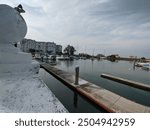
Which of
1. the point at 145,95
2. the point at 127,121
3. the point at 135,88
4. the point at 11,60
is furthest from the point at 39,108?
the point at 135,88

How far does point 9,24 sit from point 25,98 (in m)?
2.65

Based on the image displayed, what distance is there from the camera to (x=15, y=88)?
335cm

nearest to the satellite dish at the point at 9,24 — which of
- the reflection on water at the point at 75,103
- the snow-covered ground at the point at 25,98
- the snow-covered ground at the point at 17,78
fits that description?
the snow-covered ground at the point at 17,78

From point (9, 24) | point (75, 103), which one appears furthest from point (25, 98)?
point (75, 103)

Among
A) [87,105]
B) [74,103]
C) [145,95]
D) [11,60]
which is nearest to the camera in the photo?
[11,60]

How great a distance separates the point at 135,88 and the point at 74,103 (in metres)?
5.88

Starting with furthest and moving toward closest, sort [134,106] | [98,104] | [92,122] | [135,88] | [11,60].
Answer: [135,88] < [98,104] < [134,106] < [11,60] < [92,122]

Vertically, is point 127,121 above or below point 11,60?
below

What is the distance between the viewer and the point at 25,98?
3016 millimetres

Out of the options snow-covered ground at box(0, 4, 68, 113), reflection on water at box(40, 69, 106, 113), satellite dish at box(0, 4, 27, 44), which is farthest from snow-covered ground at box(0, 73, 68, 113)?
reflection on water at box(40, 69, 106, 113)

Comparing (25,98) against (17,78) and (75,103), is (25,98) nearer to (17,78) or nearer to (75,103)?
(17,78)

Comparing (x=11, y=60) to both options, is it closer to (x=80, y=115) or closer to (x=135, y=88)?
(x=80, y=115)

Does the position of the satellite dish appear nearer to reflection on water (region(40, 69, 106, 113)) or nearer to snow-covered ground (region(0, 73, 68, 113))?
snow-covered ground (region(0, 73, 68, 113))

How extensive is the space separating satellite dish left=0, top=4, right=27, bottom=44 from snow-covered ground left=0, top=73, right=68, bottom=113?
4.55 ft
